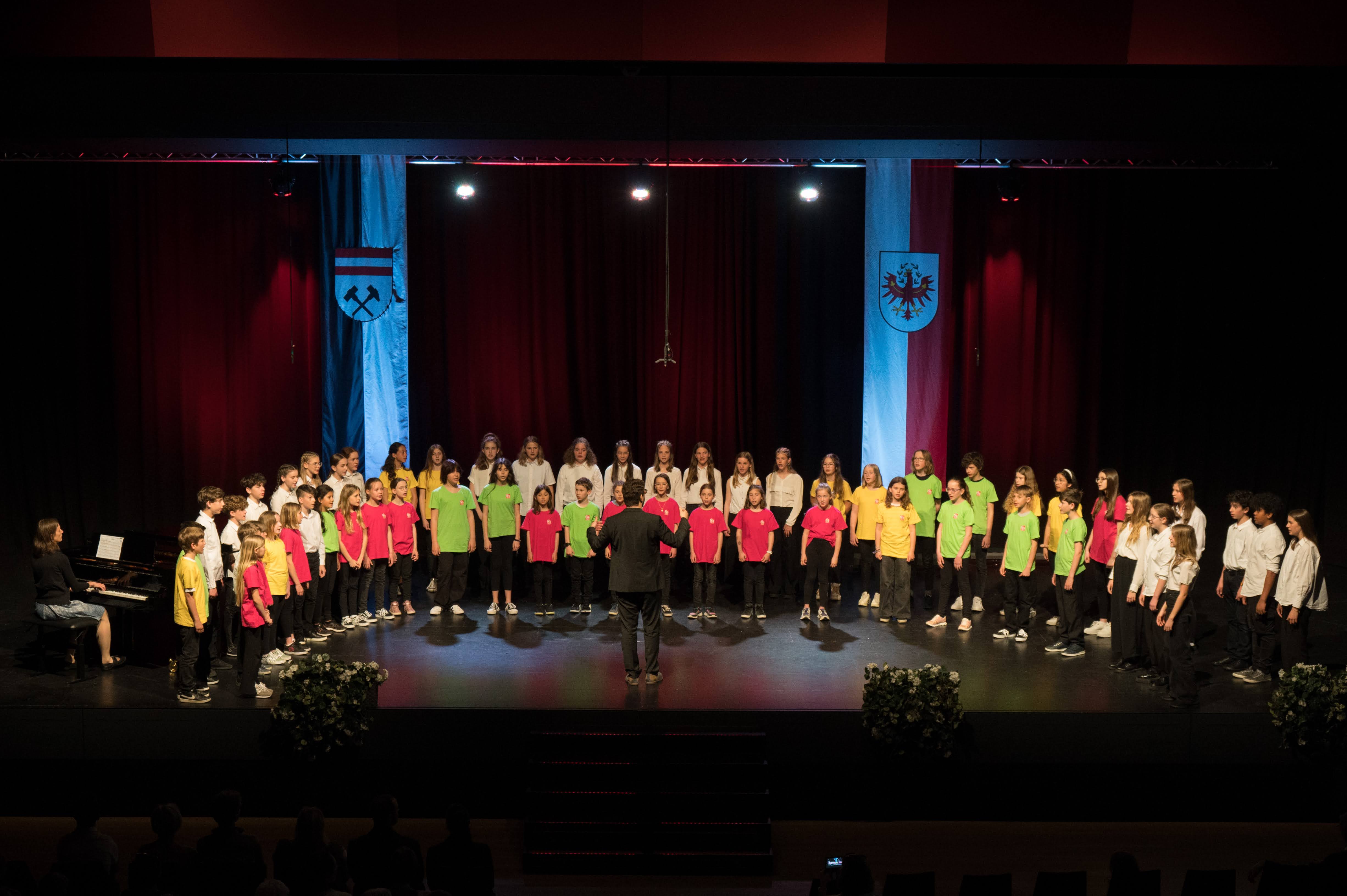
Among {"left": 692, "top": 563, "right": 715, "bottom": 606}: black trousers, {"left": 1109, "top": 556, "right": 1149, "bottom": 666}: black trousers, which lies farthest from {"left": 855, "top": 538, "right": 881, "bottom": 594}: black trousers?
{"left": 1109, "top": 556, "right": 1149, "bottom": 666}: black trousers

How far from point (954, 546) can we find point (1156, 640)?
75.2 inches

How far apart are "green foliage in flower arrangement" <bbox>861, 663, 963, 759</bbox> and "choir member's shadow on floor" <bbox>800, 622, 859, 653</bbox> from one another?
5.76 feet

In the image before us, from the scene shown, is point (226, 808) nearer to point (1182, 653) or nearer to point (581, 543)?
point (581, 543)

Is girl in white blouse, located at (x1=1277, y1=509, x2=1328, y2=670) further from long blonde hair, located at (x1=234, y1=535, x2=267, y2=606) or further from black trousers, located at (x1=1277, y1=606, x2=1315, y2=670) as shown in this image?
long blonde hair, located at (x1=234, y1=535, x2=267, y2=606)

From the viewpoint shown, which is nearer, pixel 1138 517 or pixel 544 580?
pixel 1138 517

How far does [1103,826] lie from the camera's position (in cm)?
637

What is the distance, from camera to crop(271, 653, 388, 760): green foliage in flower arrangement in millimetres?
6305

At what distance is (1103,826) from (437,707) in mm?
4069

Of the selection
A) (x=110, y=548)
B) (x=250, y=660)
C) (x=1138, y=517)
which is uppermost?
(x=1138, y=517)

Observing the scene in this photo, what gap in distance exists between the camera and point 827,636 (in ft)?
Result: 28.2

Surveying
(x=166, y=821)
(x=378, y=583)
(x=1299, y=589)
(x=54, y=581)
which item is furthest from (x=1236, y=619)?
(x=54, y=581)

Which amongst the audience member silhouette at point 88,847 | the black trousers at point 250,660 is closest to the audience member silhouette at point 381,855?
the audience member silhouette at point 88,847

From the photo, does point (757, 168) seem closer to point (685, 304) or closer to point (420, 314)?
point (685, 304)

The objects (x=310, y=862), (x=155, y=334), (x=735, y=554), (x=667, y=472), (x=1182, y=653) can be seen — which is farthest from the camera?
(x=155, y=334)
